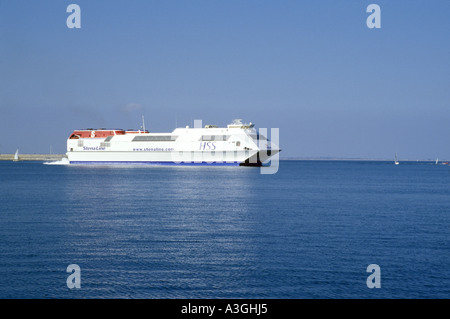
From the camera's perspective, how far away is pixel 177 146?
4136 inches

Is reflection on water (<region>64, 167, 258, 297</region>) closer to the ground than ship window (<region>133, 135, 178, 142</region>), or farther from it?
closer to the ground

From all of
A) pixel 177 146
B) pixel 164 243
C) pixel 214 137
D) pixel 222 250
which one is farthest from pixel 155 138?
pixel 222 250

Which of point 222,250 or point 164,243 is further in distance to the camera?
point 164,243

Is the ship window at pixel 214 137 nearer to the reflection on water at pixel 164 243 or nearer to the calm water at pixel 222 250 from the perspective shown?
the reflection on water at pixel 164 243

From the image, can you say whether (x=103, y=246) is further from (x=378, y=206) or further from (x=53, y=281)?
(x=378, y=206)

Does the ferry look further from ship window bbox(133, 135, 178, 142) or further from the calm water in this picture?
the calm water

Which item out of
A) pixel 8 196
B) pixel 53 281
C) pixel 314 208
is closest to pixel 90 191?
pixel 8 196

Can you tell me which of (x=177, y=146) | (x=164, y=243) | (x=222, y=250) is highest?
(x=177, y=146)

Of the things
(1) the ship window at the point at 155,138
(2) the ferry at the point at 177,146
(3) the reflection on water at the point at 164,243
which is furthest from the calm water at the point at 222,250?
(1) the ship window at the point at 155,138

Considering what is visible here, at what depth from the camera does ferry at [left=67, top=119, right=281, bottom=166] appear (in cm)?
10000

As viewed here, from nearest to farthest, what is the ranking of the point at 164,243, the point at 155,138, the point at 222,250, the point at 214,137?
the point at 222,250
the point at 164,243
the point at 214,137
the point at 155,138

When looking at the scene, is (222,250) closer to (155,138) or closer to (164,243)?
(164,243)

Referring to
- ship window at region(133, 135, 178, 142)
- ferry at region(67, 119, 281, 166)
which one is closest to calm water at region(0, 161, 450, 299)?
ferry at region(67, 119, 281, 166)
